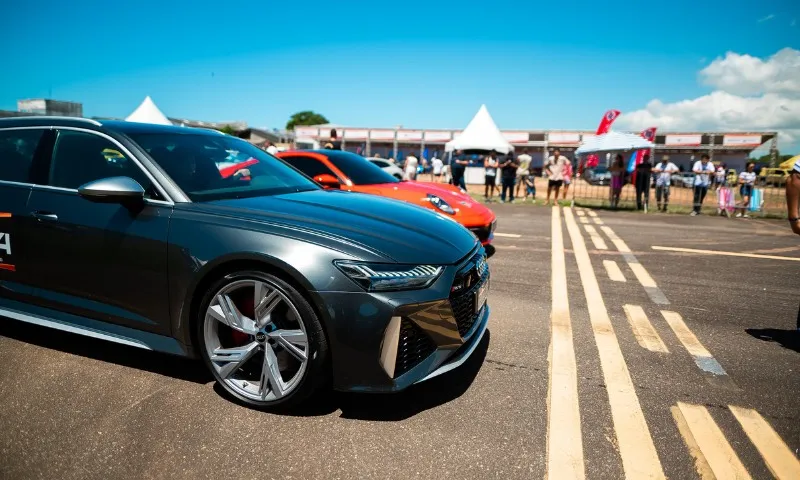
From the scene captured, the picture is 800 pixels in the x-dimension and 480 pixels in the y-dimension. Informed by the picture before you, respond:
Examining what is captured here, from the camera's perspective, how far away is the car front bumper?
2150mm

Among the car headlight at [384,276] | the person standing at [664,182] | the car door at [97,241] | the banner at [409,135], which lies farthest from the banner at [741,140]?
the car door at [97,241]

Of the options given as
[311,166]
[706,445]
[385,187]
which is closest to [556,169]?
[385,187]

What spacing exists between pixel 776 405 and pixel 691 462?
92cm

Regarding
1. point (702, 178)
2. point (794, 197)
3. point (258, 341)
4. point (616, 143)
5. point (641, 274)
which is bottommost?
point (641, 274)

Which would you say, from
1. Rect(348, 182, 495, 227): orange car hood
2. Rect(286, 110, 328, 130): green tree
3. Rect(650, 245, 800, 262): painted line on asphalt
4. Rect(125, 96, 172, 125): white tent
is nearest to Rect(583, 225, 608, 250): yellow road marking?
Rect(650, 245, 800, 262): painted line on asphalt

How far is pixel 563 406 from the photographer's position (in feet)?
8.09

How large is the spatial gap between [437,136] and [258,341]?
42.5 m

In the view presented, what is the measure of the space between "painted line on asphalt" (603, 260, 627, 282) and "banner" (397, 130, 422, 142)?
39.1 m

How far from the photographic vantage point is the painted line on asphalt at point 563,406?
2.00 metres

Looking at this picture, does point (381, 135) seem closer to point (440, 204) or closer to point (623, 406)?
point (440, 204)

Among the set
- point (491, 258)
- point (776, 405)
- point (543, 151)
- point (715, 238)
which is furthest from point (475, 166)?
point (776, 405)

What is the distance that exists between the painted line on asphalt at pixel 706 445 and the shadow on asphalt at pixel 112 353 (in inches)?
98.7

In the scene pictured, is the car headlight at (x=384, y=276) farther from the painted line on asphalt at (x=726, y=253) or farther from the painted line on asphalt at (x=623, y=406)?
the painted line on asphalt at (x=726, y=253)

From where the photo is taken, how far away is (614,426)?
229 centimetres
